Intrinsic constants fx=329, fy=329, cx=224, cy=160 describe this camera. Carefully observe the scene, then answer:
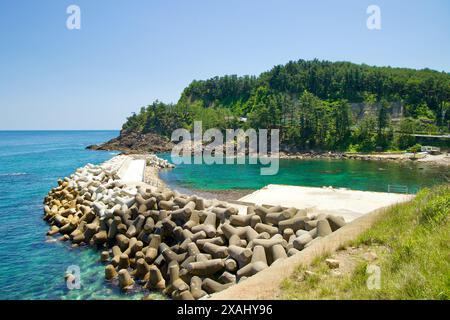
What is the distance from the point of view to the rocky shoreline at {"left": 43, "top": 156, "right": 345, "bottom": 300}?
1280 cm

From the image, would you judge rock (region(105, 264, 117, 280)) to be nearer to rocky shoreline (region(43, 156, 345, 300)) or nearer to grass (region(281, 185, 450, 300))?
rocky shoreline (region(43, 156, 345, 300))

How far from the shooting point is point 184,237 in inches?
627

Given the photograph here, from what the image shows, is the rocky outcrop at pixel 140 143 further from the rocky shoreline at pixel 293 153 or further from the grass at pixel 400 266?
the grass at pixel 400 266

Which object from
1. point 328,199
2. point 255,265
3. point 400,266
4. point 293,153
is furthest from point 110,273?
point 293,153

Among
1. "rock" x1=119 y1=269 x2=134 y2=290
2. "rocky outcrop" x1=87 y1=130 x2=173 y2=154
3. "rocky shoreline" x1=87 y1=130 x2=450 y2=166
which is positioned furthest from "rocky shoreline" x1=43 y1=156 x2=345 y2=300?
"rocky outcrop" x1=87 y1=130 x2=173 y2=154

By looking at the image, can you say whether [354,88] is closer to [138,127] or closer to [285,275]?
[138,127]

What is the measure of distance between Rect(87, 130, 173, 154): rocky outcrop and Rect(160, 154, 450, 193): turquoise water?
39815 mm

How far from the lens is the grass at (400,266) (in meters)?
6.30

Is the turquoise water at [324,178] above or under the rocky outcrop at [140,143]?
under

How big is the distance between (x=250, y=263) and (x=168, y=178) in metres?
39.1

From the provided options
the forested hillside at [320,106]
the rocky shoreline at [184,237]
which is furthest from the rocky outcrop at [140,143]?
the rocky shoreline at [184,237]

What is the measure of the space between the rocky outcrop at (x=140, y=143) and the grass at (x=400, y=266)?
89616 millimetres

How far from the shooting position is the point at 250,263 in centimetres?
1208

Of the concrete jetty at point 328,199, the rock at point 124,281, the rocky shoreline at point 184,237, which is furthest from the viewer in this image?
the concrete jetty at point 328,199
